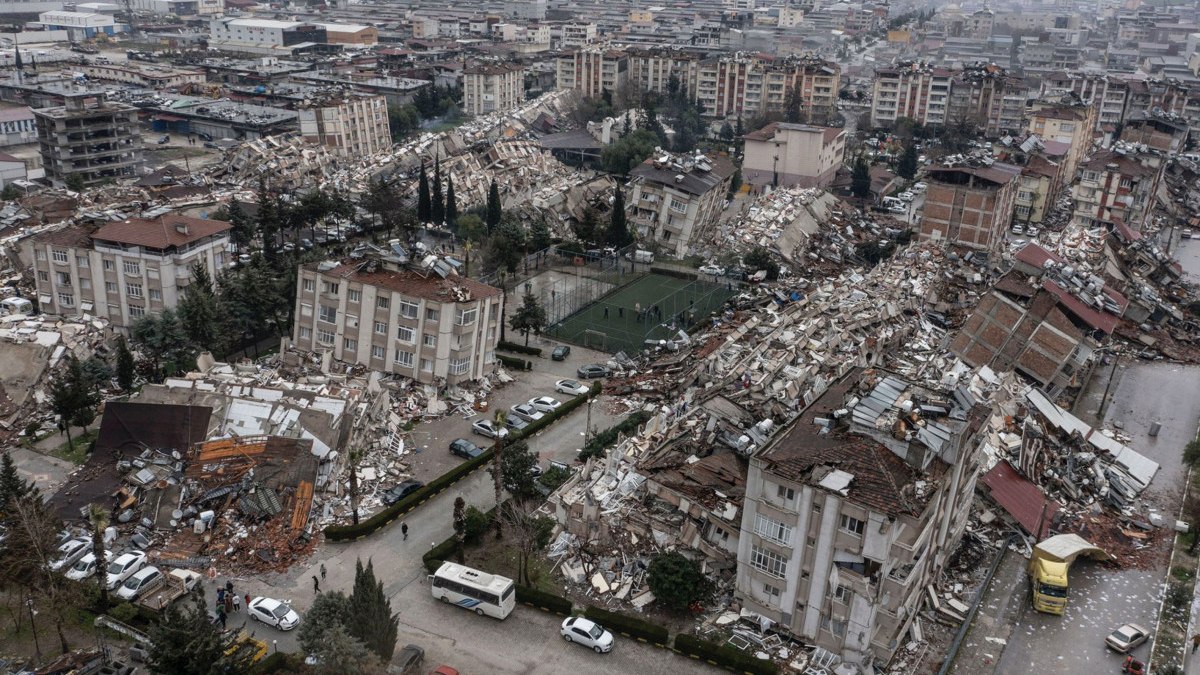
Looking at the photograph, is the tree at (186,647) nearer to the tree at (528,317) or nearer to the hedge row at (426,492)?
the hedge row at (426,492)

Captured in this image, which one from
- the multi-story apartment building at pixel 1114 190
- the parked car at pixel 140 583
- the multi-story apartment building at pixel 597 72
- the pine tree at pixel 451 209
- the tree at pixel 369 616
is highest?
the multi-story apartment building at pixel 597 72

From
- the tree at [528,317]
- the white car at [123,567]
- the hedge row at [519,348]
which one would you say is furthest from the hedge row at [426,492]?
the tree at [528,317]

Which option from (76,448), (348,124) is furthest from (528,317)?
(348,124)

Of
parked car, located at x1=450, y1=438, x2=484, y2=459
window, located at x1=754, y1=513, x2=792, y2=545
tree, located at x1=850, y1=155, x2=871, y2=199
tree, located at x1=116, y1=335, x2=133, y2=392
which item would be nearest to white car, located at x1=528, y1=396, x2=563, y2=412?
parked car, located at x1=450, y1=438, x2=484, y2=459

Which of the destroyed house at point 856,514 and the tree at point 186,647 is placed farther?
the destroyed house at point 856,514

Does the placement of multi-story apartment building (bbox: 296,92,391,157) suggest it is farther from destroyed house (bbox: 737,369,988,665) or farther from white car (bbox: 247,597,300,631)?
destroyed house (bbox: 737,369,988,665)

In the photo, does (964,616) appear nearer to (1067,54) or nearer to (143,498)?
(143,498)

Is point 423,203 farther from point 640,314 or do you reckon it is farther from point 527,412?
point 527,412

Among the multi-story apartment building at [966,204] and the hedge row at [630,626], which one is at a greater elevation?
the multi-story apartment building at [966,204]
